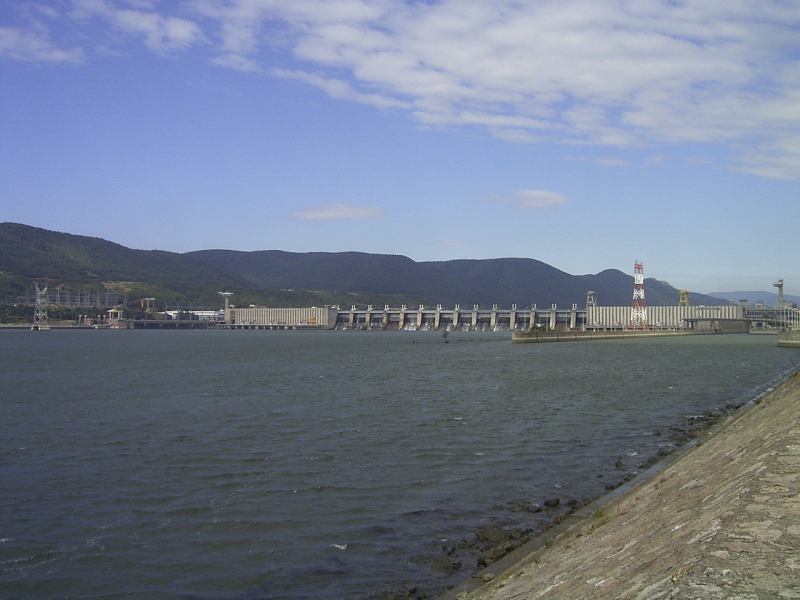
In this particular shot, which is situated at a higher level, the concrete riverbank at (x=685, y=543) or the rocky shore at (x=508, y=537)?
the concrete riverbank at (x=685, y=543)

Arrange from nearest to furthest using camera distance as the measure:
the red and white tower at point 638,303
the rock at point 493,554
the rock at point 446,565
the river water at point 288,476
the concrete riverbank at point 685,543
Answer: the concrete riverbank at point 685,543 < the rock at point 446,565 < the rock at point 493,554 < the river water at point 288,476 < the red and white tower at point 638,303

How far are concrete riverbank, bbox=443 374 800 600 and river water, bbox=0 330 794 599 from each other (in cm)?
172

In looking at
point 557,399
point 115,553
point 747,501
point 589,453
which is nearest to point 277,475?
point 115,553

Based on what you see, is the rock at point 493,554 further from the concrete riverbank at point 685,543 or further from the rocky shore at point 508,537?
the concrete riverbank at point 685,543

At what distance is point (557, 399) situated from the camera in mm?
33500

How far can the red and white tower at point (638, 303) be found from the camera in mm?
158875

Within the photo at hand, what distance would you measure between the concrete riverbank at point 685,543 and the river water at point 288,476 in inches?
67.8

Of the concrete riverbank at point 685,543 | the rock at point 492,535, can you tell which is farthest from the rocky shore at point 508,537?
the concrete riverbank at point 685,543

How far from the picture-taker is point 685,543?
22.6 ft

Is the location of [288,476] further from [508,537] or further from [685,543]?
[685,543]

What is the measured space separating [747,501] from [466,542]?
5726mm

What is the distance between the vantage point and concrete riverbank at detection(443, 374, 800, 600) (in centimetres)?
559

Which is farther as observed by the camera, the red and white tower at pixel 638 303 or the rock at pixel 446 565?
the red and white tower at pixel 638 303

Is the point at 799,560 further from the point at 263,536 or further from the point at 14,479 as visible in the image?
the point at 14,479
